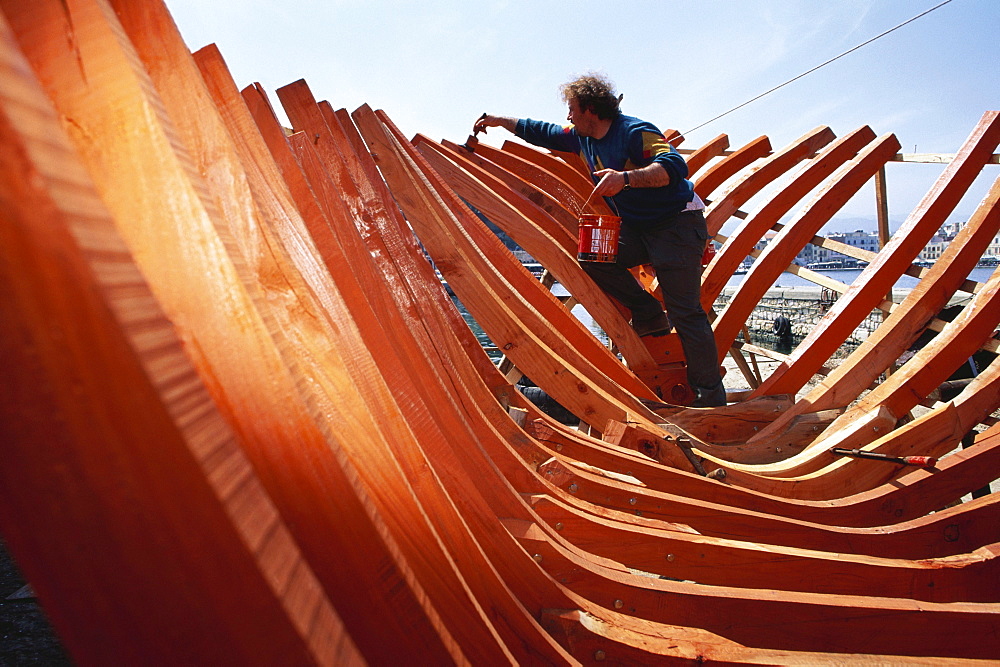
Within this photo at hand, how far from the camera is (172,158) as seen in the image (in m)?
0.48

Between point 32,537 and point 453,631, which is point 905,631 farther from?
point 32,537

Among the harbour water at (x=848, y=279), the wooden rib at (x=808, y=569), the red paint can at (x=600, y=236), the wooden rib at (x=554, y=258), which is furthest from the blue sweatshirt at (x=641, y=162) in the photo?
the harbour water at (x=848, y=279)

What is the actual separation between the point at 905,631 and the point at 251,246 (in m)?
1.46

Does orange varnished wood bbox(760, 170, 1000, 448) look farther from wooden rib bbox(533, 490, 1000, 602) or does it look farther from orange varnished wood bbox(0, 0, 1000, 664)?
wooden rib bbox(533, 490, 1000, 602)

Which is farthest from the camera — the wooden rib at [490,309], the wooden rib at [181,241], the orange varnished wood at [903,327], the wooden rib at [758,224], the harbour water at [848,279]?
the harbour water at [848,279]

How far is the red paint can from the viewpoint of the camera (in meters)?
3.45

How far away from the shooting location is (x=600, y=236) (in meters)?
3.46

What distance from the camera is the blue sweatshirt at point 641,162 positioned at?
3387 millimetres

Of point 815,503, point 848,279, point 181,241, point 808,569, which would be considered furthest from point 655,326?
point 848,279

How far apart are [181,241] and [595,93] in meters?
3.44

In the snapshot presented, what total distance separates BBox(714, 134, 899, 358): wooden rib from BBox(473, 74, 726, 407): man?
0.28m

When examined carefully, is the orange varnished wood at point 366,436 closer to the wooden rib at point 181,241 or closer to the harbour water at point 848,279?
the wooden rib at point 181,241

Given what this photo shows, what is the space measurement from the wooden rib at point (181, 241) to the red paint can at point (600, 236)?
306 cm

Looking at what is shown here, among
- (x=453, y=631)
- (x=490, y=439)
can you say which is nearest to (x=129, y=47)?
(x=453, y=631)
